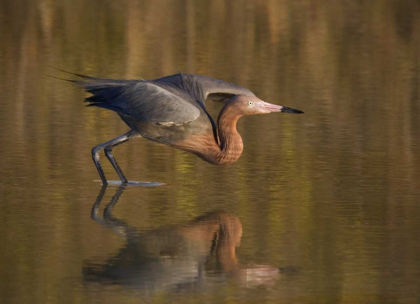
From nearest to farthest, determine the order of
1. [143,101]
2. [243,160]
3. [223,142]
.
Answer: [223,142] < [143,101] < [243,160]

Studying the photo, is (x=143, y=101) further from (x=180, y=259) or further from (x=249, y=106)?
(x=180, y=259)

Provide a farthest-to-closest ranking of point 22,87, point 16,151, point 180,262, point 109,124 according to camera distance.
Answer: point 22,87 < point 109,124 < point 16,151 < point 180,262

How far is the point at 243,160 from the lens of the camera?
403 inches

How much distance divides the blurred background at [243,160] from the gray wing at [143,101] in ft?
1.82

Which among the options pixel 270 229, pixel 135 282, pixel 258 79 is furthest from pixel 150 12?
pixel 135 282

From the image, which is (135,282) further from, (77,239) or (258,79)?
(258,79)

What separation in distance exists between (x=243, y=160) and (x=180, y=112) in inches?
54.5

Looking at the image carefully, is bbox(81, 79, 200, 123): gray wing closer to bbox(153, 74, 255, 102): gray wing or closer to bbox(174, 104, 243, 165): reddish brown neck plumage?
bbox(174, 104, 243, 165): reddish brown neck plumage

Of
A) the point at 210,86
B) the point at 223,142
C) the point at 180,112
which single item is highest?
the point at 210,86

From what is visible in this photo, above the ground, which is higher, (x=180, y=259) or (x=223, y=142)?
(x=223, y=142)

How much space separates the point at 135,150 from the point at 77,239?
333cm

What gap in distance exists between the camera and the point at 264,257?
7027 millimetres

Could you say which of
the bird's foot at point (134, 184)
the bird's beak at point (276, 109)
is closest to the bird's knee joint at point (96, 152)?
the bird's foot at point (134, 184)

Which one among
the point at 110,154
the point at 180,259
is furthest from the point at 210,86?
the point at 180,259
